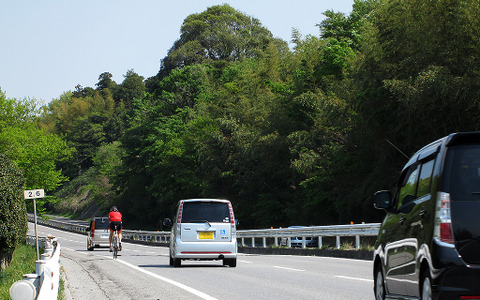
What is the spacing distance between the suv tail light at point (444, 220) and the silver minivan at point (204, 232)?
14.1 metres

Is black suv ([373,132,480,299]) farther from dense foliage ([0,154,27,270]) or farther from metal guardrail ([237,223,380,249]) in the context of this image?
dense foliage ([0,154,27,270])

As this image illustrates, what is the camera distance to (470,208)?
6.09m

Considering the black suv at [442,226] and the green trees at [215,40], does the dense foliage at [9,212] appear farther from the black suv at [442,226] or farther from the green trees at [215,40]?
the green trees at [215,40]

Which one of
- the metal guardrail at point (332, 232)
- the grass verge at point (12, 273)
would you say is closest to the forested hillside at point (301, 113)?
the metal guardrail at point (332, 232)

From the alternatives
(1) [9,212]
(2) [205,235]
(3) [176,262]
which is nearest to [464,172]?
(2) [205,235]

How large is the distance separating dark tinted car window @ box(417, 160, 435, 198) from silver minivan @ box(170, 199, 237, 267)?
13246 mm

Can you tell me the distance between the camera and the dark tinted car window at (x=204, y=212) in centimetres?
2034

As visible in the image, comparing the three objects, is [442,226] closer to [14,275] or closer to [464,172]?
→ [464,172]

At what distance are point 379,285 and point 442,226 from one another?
269cm

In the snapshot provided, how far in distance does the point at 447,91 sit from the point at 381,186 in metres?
11.3

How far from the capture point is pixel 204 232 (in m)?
20.1

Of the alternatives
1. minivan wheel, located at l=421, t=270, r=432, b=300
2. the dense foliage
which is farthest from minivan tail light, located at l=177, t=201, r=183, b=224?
minivan wheel, located at l=421, t=270, r=432, b=300

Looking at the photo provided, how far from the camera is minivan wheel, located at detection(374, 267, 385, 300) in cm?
841

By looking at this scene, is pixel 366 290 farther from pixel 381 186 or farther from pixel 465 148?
pixel 381 186
